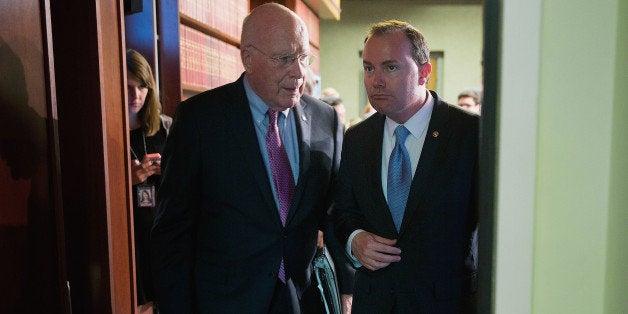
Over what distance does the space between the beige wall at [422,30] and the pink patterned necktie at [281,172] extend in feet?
20.0

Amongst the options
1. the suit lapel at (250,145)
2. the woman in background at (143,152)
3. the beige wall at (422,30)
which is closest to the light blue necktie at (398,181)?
the suit lapel at (250,145)

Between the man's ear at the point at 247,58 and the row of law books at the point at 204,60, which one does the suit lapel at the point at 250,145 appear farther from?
the row of law books at the point at 204,60

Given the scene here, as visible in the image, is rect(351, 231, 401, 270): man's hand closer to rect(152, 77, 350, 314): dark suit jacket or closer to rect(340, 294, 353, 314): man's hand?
rect(152, 77, 350, 314): dark suit jacket

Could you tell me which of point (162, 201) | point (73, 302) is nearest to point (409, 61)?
point (162, 201)

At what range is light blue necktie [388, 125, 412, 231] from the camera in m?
1.29

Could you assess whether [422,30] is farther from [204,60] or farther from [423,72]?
[423,72]

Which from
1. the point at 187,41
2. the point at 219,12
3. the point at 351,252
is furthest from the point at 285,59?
the point at 219,12

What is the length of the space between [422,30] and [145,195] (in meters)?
6.29

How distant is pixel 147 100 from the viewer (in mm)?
2094

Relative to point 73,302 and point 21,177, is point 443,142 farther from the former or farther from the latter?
point 73,302

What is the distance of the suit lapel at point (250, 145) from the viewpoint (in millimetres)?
1399

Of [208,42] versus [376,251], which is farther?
[208,42]

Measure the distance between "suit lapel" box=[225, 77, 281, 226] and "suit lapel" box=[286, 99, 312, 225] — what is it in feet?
0.21

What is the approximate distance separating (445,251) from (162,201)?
0.83 meters
